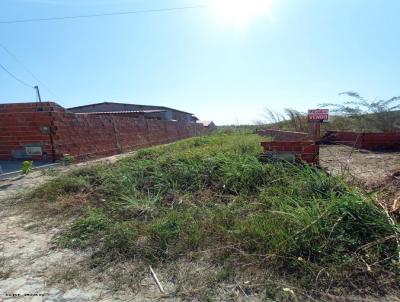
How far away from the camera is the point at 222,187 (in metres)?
3.89

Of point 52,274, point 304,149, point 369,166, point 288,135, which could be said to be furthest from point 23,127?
point 369,166

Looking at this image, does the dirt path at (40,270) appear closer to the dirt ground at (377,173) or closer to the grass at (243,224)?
the grass at (243,224)

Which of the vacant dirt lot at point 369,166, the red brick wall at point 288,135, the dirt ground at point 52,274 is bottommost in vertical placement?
the dirt ground at point 52,274

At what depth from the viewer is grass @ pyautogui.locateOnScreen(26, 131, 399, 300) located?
2037 mm

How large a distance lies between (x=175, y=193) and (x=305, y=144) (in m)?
2.05

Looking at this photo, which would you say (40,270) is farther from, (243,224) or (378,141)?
(378,141)

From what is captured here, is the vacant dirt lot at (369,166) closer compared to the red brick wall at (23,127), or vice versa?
the vacant dirt lot at (369,166)

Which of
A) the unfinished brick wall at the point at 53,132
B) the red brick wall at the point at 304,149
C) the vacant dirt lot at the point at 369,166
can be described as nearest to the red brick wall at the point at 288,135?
the vacant dirt lot at the point at 369,166

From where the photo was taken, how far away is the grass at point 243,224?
2.04 meters

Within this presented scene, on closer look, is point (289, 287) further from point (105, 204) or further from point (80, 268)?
point (105, 204)

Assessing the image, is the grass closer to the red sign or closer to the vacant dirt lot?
the vacant dirt lot

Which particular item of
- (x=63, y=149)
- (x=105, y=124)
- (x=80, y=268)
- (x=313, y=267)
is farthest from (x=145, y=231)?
(x=105, y=124)

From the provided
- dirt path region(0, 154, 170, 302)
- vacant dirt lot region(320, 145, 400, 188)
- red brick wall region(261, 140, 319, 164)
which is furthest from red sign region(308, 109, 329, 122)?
dirt path region(0, 154, 170, 302)

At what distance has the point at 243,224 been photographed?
2.64 m
